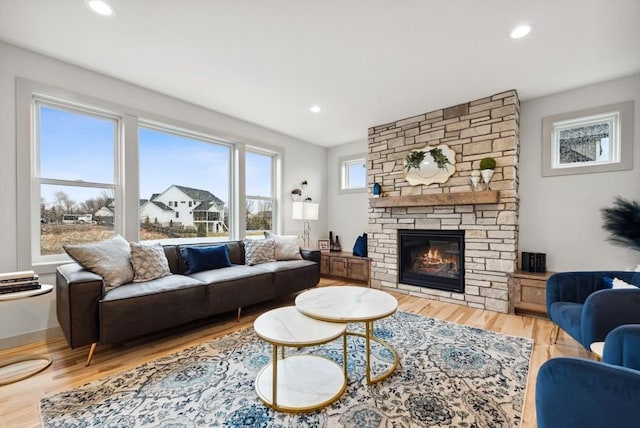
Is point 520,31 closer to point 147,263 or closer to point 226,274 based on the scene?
point 226,274

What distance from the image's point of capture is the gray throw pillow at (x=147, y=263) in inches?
104

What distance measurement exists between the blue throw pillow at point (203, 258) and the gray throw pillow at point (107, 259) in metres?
0.60

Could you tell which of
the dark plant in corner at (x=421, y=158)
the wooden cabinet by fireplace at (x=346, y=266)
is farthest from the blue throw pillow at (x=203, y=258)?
the dark plant in corner at (x=421, y=158)

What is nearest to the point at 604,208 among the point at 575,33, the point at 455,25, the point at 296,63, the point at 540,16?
the point at 575,33

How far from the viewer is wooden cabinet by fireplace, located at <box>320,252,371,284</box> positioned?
14.5ft

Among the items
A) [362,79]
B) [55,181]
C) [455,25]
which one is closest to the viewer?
[455,25]

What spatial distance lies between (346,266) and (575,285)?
113 inches

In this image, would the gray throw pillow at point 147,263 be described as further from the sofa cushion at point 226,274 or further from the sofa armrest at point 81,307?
the sofa armrest at point 81,307

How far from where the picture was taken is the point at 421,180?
3.88 metres

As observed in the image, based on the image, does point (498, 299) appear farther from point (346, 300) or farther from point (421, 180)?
point (346, 300)

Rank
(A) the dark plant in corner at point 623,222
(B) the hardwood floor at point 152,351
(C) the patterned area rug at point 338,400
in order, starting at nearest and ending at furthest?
(C) the patterned area rug at point 338,400
(B) the hardwood floor at point 152,351
(A) the dark plant in corner at point 623,222

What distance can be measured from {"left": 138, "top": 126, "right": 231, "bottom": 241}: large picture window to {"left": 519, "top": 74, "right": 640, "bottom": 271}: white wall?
3.99 meters

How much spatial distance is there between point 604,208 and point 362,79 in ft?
9.58

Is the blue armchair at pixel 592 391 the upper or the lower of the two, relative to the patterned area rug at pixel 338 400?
upper
